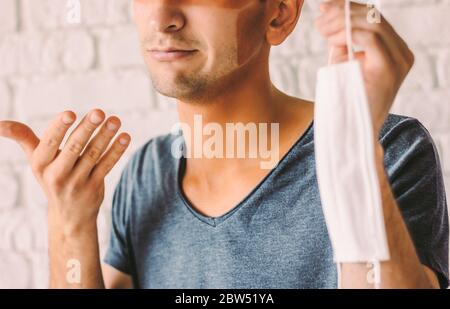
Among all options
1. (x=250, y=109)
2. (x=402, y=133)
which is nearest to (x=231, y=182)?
(x=250, y=109)

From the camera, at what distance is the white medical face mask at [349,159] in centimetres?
44

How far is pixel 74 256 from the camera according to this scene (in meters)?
0.69

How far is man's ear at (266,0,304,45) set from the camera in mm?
607

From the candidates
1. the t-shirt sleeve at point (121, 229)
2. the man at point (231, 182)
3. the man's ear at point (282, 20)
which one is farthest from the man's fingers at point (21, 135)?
the man's ear at point (282, 20)

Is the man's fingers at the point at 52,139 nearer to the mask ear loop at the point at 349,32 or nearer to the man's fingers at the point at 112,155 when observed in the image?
the man's fingers at the point at 112,155

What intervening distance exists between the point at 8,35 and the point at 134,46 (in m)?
0.14

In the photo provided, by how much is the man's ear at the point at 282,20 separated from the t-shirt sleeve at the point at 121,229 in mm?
263

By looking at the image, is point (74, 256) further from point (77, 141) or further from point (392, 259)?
point (392, 259)

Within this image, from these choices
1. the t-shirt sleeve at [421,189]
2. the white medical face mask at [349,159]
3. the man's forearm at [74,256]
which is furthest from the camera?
the man's forearm at [74,256]

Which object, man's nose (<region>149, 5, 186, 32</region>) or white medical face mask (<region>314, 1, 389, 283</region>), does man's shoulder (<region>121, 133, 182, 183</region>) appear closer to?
man's nose (<region>149, 5, 186, 32</region>)

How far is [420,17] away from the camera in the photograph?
617 millimetres

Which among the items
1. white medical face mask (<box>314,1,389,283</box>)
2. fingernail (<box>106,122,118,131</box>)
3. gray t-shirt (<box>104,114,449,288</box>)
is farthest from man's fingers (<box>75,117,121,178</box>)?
white medical face mask (<box>314,1,389,283</box>)

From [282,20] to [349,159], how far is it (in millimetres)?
218
